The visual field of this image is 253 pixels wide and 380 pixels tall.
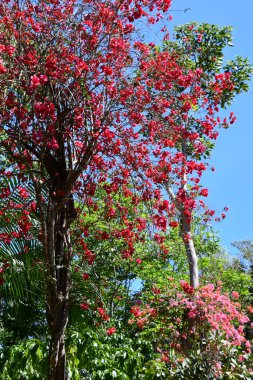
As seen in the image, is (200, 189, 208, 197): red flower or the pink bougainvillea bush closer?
the pink bougainvillea bush

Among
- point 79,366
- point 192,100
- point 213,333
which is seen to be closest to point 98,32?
point 192,100

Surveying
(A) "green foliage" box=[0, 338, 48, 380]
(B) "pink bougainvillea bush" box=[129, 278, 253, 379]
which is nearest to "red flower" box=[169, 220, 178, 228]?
(B) "pink bougainvillea bush" box=[129, 278, 253, 379]

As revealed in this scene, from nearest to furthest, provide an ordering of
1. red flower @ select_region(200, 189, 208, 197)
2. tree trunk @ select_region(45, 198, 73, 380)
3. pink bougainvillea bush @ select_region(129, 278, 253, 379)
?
pink bougainvillea bush @ select_region(129, 278, 253, 379) < tree trunk @ select_region(45, 198, 73, 380) < red flower @ select_region(200, 189, 208, 197)

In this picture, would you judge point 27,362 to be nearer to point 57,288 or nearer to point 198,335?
point 57,288

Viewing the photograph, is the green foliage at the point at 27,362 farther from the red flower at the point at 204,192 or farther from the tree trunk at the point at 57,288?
the red flower at the point at 204,192

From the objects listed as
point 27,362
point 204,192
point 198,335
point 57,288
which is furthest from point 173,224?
point 27,362

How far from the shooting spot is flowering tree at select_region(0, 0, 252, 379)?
5441mm

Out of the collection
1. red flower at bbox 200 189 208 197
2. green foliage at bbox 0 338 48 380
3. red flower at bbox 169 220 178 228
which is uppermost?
red flower at bbox 200 189 208 197

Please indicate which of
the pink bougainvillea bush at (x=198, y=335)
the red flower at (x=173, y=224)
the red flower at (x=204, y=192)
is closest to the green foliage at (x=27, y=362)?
the pink bougainvillea bush at (x=198, y=335)

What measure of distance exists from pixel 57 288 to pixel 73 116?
6.46ft

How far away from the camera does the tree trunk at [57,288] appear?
5.30 meters

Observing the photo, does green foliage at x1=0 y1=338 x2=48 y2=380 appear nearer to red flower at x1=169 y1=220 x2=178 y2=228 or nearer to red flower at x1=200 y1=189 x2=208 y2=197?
red flower at x1=169 y1=220 x2=178 y2=228

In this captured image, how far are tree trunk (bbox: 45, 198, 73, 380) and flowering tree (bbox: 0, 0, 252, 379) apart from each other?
1 centimetres

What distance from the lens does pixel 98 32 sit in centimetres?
593
